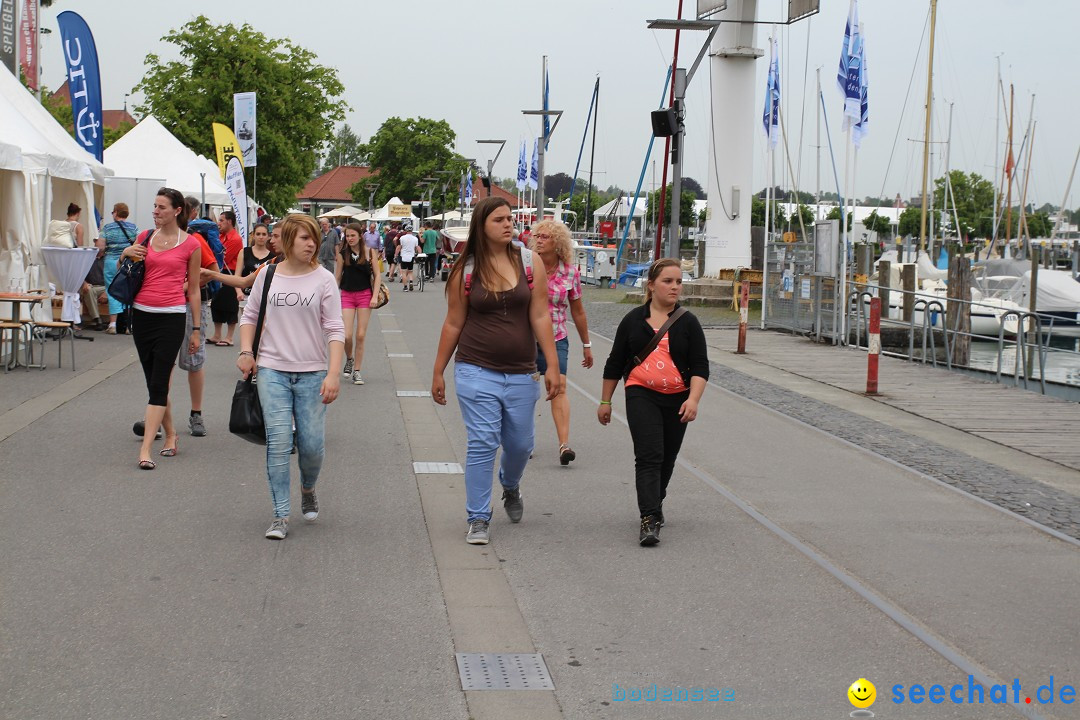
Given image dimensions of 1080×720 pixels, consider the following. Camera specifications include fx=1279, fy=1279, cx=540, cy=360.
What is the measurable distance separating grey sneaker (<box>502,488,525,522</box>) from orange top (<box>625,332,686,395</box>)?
97cm

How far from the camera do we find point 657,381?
6754mm

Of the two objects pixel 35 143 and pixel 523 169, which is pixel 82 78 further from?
pixel 523 169

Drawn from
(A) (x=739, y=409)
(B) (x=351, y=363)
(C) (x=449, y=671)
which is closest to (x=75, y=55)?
(B) (x=351, y=363)

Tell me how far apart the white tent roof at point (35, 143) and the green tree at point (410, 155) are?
9213 cm

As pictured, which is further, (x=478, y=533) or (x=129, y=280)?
(x=129, y=280)

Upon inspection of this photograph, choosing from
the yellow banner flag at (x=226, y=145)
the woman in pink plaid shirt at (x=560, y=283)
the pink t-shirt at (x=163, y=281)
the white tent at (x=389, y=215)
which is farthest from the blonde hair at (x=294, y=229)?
the white tent at (x=389, y=215)

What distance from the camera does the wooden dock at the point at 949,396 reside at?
11.5 meters

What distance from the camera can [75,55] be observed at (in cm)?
2056

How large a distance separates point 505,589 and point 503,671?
1.13 m

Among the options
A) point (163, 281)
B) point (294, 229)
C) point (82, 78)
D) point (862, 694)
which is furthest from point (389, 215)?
point (862, 694)

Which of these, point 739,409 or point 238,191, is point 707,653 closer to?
point 739,409

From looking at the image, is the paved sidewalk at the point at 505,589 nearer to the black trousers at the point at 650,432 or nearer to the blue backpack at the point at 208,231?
the black trousers at the point at 650,432

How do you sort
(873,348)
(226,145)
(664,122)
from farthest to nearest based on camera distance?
(226,145) < (664,122) < (873,348)

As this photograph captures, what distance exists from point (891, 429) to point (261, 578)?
7354 mm
